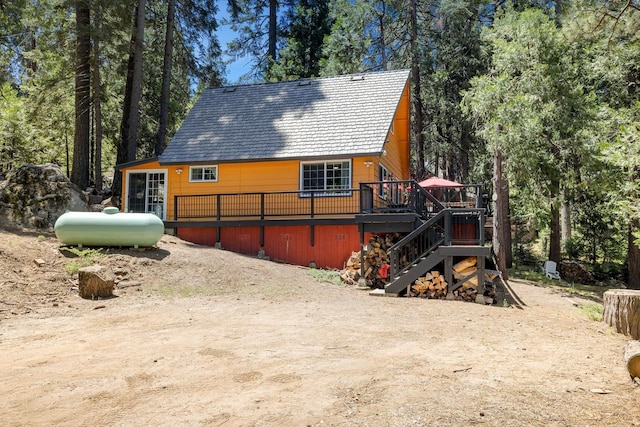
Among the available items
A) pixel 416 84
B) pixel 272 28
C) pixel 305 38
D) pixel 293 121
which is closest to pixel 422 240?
pixel 293 121

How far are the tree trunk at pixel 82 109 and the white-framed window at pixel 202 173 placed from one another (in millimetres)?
4823

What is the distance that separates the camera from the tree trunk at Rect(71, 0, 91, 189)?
57.3 feet

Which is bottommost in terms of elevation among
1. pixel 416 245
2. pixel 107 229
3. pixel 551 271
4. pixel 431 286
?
pixel 551 271

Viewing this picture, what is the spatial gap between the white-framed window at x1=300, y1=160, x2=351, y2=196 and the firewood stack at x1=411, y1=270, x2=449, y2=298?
5.33 meters

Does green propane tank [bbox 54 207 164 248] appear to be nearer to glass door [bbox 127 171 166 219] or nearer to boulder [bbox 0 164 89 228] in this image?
boulder [bbox 0 164 89 228]

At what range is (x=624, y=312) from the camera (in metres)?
7.11

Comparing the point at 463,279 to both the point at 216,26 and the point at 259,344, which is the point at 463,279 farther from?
the point at 216,26

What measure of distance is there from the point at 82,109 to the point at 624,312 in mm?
19609

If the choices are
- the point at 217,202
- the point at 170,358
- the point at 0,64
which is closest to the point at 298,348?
the point at 170,358

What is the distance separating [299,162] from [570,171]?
9.05 metres

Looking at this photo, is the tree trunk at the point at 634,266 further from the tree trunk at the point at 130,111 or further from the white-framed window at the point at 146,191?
the tree trunk at the point at 130,111

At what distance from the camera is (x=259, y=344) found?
5426 mm

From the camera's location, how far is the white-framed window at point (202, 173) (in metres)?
16.5

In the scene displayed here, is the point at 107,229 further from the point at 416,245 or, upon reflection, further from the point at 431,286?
the point at 431,286
